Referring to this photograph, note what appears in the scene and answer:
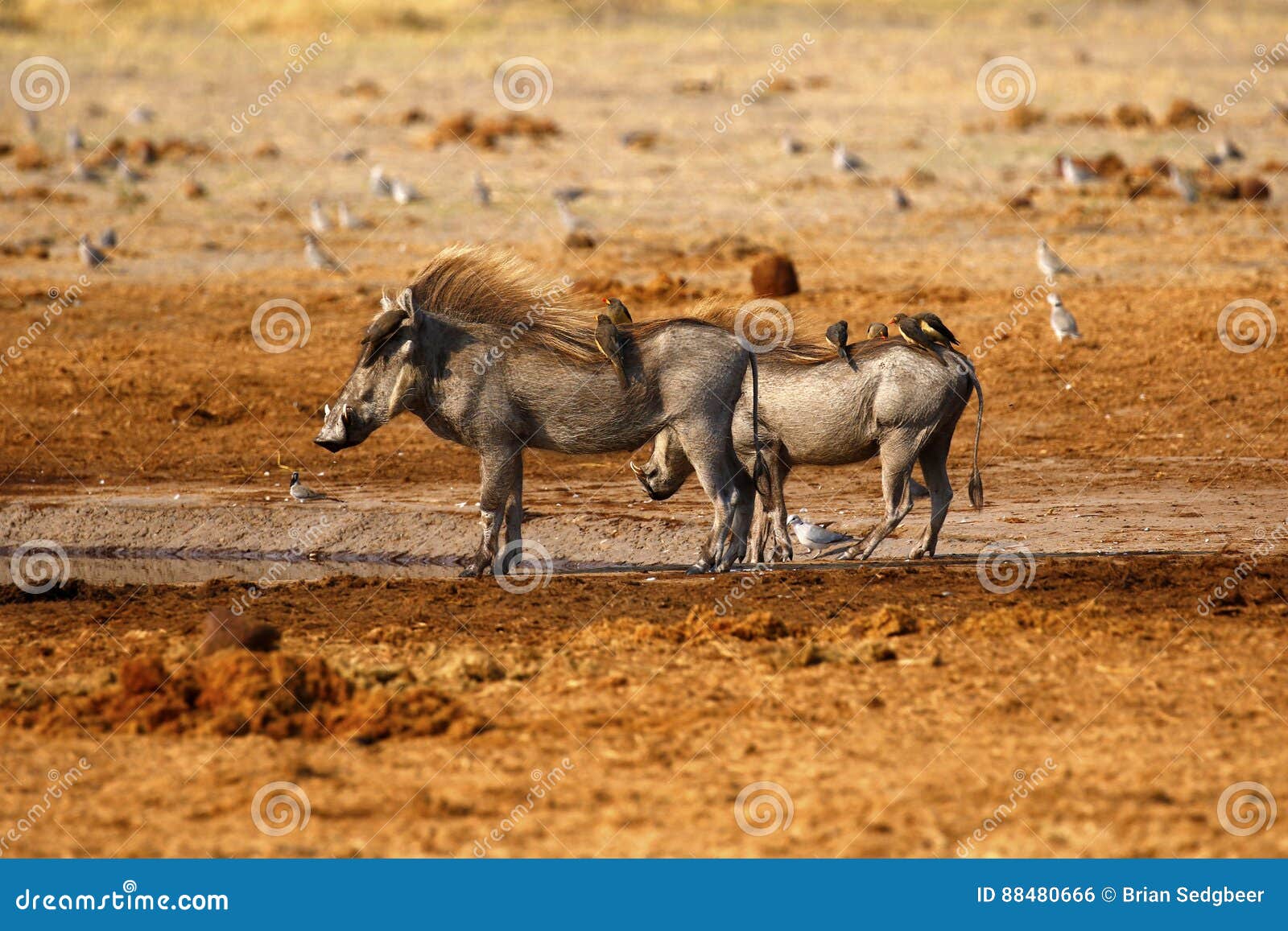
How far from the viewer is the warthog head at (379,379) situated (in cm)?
1023

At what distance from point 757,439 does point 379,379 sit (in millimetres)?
2283

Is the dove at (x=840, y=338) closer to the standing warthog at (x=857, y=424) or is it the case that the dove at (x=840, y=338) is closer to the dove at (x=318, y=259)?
the standing warthog at (x=857, y=424)

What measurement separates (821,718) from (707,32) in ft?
93.5

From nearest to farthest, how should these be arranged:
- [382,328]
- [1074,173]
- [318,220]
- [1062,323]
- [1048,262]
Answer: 1. [382,328]
2. [1062,323]
3. [1048,262]
4. [318,220]
5. [1074,173]

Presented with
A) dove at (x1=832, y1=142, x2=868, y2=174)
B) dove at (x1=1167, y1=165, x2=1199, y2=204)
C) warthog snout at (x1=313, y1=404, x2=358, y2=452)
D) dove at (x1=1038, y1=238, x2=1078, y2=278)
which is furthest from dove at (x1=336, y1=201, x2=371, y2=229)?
warthog snout at (x1=313, y1=404, x2=358, y2=452)

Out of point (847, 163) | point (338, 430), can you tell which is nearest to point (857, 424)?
point (338, 430)

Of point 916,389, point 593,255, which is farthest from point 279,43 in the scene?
point 916,389

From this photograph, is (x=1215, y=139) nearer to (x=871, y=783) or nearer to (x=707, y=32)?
(x=707, y=32)

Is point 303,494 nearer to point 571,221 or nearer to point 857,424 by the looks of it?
point 857,424

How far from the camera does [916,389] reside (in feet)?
33.6

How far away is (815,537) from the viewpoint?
440 inches

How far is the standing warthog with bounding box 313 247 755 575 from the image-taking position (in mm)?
10266

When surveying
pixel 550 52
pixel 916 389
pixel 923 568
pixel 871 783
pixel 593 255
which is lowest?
pixel 871 783

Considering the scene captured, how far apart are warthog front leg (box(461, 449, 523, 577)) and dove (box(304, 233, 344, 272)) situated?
32.2 feet
